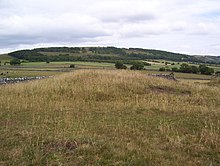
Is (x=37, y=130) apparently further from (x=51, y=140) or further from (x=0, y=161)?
(x=0, y=161)

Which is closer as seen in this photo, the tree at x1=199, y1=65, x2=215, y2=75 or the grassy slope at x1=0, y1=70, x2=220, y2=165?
the grassy slope at x1=0, y1=70, x2=220, y2=165

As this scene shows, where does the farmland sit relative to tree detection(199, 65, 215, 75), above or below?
above

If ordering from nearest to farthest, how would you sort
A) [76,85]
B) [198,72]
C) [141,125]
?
[141,125] < [76,85] < [198,72]

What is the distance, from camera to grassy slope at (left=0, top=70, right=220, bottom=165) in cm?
652

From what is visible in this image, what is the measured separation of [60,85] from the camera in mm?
19016

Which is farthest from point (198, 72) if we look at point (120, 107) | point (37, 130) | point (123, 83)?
point (37, 130)

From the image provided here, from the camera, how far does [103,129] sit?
912cm

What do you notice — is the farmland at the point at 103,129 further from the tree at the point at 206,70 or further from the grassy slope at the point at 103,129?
the tree at the point at 206,70

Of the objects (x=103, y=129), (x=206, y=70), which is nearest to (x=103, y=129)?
(x=103, y=129)

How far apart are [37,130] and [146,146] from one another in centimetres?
347

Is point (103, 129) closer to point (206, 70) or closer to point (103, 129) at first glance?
point (103, 129)

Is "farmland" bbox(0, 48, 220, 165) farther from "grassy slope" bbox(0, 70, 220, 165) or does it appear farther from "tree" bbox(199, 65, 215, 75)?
"tree" bbox(199, 65, 215, 75)

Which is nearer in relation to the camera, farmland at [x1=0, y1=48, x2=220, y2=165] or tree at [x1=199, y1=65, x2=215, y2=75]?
farmland at [x1=0, y1=48, x2=220, y2=165]

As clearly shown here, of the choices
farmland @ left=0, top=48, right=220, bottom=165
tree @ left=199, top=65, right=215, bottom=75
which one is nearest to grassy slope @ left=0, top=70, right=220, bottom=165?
farmland @ left=0, top=48, right=220, bottom=165
